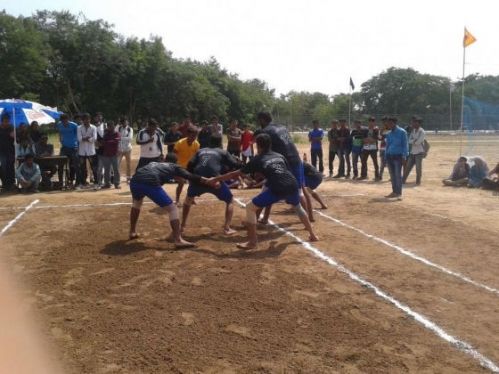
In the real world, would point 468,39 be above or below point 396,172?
above

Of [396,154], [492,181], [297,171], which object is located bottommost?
[492,181]

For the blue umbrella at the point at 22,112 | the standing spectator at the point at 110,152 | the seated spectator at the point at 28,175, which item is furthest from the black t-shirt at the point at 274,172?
the blue umbrella at the point at 22,112

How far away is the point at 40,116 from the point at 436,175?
12956mm

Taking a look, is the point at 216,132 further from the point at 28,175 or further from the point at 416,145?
the point at 416,145

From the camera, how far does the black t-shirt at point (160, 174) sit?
7500 millimetres

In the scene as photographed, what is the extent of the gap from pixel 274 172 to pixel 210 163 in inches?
52.7

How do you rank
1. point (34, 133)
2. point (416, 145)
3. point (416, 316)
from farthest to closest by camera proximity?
point (416, 145) < point (34, 133) < point (416, 316)

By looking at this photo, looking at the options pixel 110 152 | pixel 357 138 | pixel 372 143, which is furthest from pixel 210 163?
pixel 357 138

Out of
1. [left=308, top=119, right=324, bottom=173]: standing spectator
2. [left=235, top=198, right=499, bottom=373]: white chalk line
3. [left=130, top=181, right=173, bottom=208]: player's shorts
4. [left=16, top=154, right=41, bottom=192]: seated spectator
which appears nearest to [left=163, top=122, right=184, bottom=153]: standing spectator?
[left=16, top=154, right=41, bottom=192]: seated spectator

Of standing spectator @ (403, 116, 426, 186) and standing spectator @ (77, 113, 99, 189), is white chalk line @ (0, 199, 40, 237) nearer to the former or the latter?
standing spectator @ (77, 113, 99, 189)

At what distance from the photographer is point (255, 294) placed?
556 centimetres

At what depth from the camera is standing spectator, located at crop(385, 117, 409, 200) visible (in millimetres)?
12461

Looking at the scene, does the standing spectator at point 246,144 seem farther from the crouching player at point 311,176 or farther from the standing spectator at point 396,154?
the crouching player at point 311,176

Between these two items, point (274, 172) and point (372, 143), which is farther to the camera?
point (372, 143)
